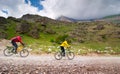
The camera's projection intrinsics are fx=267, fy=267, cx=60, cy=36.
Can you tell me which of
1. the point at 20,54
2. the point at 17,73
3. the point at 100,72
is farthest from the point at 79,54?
the point at 17,73

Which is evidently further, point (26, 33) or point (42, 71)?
point (26, 33)

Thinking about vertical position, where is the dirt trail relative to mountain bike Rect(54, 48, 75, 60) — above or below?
below

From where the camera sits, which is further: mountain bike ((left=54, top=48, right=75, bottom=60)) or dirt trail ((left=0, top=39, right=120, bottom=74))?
mountain bike ((left=54, top=48, right=75, bottom=60))

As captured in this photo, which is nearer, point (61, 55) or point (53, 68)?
point (53, 68)

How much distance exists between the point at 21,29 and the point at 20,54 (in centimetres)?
6174

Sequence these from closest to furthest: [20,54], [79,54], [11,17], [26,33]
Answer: [20,54] < [79,54] < [26,33] < [11,17]

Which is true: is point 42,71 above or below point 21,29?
below

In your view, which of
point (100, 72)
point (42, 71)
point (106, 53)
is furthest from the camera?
point (106, 53)

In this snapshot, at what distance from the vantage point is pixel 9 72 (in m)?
18.0

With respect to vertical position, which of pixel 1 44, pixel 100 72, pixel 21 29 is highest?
pixel 21 29

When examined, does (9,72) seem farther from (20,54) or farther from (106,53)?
(106,53)

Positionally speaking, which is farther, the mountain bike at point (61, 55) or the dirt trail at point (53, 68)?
the mountain bike at point (61, 55)

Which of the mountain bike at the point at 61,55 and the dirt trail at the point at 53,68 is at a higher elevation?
the mountain bike at the point at 61,55

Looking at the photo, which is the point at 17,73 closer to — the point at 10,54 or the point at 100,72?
the point at 100,72
